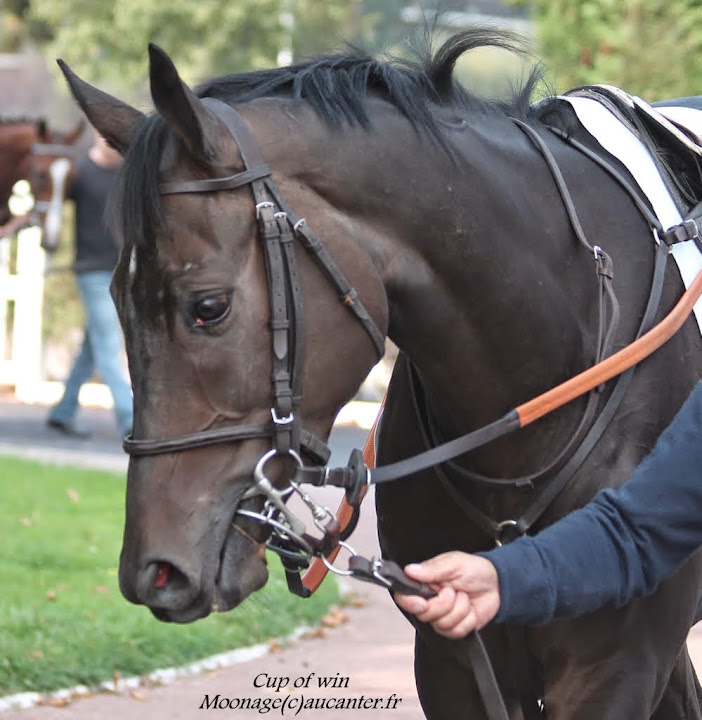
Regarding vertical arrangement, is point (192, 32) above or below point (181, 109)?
below

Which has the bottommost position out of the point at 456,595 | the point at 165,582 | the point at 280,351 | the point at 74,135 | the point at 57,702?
the point at 74,135

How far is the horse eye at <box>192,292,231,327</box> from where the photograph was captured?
2.58 meters

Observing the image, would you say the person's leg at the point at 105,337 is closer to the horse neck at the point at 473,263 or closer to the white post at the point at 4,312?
the white post at the point at 4,312

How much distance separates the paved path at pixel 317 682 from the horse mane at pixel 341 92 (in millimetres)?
2506

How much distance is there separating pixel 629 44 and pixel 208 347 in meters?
9.36

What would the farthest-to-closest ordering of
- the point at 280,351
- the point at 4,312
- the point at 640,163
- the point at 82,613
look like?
the point at 4,312, the point at 82,613, the point at 640,163, the point at 280,351

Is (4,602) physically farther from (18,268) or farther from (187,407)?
(18,268)

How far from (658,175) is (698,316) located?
0.37 meters

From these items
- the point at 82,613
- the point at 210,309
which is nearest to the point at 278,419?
the point at 210,309

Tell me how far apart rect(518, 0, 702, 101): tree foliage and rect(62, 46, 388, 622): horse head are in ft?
28.4

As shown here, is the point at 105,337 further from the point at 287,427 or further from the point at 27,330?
the point at 287,427

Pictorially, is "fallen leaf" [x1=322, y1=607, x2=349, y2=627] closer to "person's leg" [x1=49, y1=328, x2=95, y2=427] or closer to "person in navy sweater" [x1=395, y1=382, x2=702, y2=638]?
"person in navy sweater" [x1=395, y1=382, x2=702, y2=638]

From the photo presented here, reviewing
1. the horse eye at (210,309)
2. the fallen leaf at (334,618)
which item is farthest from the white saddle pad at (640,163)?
the fallen leaf at (334,618)

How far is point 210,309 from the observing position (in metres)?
2.58
